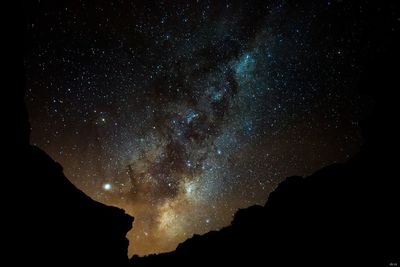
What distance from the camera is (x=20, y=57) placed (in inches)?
532

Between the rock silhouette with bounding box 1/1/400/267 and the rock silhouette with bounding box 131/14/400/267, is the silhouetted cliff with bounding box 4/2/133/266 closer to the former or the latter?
the rock silhouette with bounding box 1/1/400/267

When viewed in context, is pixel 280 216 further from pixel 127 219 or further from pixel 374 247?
pixel 127 219

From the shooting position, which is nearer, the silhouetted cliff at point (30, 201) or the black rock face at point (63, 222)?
the silhouetted cliff at point (30, 201)

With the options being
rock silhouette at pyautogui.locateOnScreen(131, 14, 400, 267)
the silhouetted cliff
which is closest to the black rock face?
the silhouetted cliff

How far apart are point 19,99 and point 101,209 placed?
9.16 metres

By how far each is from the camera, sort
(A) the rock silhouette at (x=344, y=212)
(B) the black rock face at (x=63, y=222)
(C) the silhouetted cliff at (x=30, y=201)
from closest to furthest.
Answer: (C) the silhouetted cliff at (x=30, y=201) < (B) the black rock face at (x=63, y=222) < (A) the rock silhouette at (x=344, y=212)

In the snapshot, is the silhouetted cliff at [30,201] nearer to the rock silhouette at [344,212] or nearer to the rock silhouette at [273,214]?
the rock silhouette at [273,214]

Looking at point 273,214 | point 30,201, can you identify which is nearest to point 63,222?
point 30,201

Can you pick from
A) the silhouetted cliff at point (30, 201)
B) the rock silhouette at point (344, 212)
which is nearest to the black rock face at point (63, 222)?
the silhouetted cliff at point (30, 201)

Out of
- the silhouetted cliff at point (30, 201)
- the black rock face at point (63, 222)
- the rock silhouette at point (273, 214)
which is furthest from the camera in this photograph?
the black rock face at point (63, 222)

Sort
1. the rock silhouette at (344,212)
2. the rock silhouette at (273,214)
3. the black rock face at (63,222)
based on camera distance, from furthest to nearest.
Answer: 1. the rock silhouette at (344,212)
2. the black rock face at (63,222)
3. the rock silhouette at (273,214)

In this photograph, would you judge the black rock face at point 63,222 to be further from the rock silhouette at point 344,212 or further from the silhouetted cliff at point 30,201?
the rock silhouette at point 344,212

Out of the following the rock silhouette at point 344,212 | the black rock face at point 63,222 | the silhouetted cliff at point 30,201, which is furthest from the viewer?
the rock silhouette at point 344,212

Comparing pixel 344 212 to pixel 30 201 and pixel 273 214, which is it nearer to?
pixel 273 214
